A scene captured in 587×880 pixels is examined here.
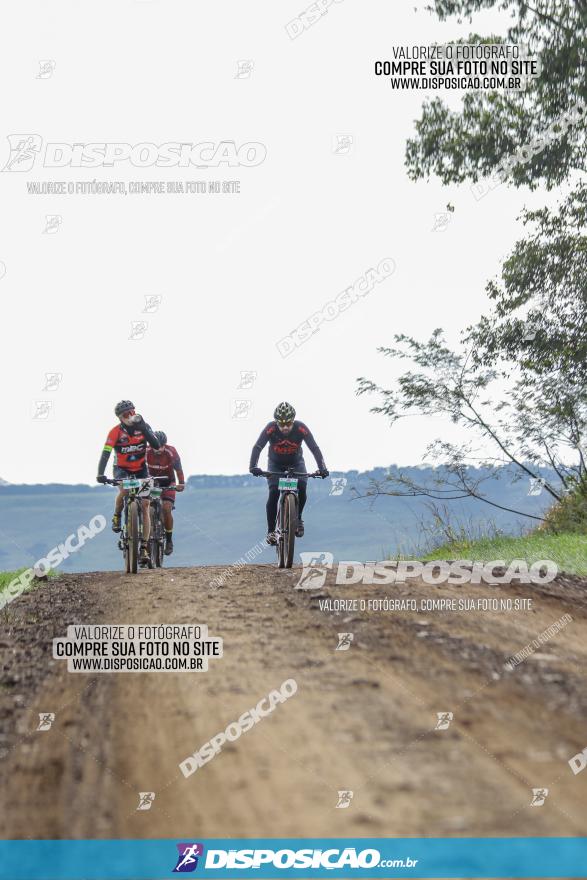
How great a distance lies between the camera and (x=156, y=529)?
12.8m

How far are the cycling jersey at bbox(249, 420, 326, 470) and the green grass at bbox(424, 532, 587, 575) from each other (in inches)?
131

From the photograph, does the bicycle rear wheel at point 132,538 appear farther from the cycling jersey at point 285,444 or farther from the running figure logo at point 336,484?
the running figure logo at point 336,484

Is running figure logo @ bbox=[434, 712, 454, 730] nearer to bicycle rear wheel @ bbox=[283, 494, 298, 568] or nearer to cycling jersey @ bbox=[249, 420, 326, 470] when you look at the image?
bicycle rear wheel @ bbox=[283, 494, 298, 568]

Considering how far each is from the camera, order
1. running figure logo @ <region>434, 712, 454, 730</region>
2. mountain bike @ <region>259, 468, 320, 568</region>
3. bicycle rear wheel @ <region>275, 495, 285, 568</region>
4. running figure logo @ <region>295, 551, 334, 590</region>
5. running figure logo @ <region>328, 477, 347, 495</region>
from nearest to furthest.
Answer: running figure logo @ <region>434, 712, 454, 730</region>
running figure logo @ <region>295, 551, 334, 590</region>
mountain bike @ <region>259, 468, 320, 568</region>
bicycle rear wheel @ <region>275, 495, 285, 568</region>
running figure logo @ <region>328, 477, 347, 495</region>

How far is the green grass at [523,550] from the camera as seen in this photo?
9.59 meters

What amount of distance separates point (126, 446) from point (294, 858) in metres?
8.88

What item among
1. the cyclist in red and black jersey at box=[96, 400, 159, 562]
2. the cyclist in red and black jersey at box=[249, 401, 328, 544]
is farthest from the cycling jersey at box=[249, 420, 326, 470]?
the cyclist in red and black jersey at box=[96, 400, 159, 562]

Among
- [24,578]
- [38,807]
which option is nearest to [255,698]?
[38,807]

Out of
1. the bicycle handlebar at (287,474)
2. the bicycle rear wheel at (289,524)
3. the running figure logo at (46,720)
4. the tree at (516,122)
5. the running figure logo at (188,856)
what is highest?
the tree at (516,122)

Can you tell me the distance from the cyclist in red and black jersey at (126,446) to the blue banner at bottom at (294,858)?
8.30 meters

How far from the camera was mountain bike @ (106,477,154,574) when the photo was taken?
10.8 m

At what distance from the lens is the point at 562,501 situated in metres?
15.8

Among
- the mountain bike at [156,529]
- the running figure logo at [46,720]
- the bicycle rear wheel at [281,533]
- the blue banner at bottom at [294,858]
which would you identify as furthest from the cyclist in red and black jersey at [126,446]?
the blue banner at bottom at [294,858]

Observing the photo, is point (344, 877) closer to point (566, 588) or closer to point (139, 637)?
point (139, 637)
